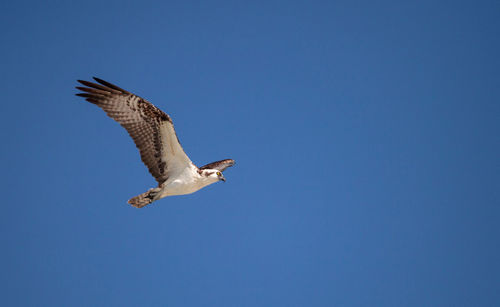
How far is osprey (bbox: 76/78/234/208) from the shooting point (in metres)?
10.7

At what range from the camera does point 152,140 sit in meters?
10.9

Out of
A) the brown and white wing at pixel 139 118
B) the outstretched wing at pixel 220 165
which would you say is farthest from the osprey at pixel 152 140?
the outstretched wing at pixel 220 165

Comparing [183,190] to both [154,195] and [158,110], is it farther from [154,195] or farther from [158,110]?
[158,110]

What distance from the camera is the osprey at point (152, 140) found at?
420 inches

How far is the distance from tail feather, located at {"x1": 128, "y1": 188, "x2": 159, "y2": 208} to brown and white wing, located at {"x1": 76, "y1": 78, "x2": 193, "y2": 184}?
88 centimetres

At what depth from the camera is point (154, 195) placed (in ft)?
37.1

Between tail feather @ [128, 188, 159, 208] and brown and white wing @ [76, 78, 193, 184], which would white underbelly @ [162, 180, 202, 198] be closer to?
tail feather @ [128, 188, 159, 208]

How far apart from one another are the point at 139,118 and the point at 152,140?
572 mm

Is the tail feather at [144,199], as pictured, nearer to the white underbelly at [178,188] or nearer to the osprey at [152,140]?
the osprey at [152,140]

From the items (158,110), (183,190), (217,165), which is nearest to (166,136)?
(158,110)

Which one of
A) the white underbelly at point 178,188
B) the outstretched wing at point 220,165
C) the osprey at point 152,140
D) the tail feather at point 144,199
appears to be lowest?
the tail feather at point 144,199

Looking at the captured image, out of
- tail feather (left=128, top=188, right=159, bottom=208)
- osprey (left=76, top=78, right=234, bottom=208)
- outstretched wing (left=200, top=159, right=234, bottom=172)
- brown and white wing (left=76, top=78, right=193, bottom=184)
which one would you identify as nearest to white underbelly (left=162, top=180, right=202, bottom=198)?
osprey (left=76, top=78, right=234, bottom=208)

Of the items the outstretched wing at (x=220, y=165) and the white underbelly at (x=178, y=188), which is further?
the outstretched wing at (x=220, y=165)

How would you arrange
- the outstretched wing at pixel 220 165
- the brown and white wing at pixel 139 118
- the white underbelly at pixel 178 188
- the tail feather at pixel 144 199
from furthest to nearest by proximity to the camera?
the outstretched wing at pixel 220 165
the white underbelly at pixel 178 188
the tail feather at pixel 144 199
the brown and white wing at pixel 139 118
